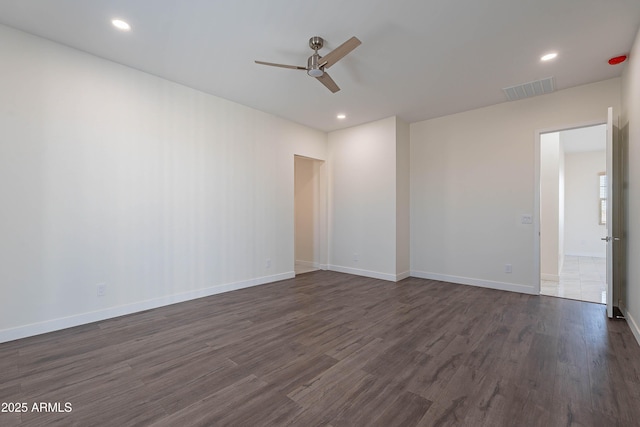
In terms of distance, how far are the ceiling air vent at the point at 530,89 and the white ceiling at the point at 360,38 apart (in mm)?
135

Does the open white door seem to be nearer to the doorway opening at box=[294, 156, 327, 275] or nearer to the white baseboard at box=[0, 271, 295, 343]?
the doorway opening at box=[294, 156, 327, 275]

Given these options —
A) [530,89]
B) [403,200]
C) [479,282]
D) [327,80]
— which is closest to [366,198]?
[403,200]

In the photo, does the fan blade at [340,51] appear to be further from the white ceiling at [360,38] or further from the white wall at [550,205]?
the white wall at [550,205]

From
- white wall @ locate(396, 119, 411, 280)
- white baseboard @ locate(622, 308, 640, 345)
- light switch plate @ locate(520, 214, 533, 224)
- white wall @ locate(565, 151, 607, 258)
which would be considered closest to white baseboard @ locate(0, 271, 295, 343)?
white wall @ locate(396, 119, 411, 280)

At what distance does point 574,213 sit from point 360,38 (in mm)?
9085

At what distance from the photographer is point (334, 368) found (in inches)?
80.7

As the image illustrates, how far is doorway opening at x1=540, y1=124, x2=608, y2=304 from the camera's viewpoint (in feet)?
15.2

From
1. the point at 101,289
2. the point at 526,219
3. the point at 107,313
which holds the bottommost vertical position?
the point at 107,313

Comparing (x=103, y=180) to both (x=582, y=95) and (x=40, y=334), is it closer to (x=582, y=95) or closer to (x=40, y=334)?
(x=40, y=334)

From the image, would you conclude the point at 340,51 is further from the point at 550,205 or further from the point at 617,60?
the point at 550,205

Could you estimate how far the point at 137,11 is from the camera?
7.66ft

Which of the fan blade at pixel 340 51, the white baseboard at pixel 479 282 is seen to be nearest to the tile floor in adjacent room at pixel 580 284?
the white baseboard at pixel 479 282

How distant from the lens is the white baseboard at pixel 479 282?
4004mm

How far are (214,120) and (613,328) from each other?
5.33 meters
